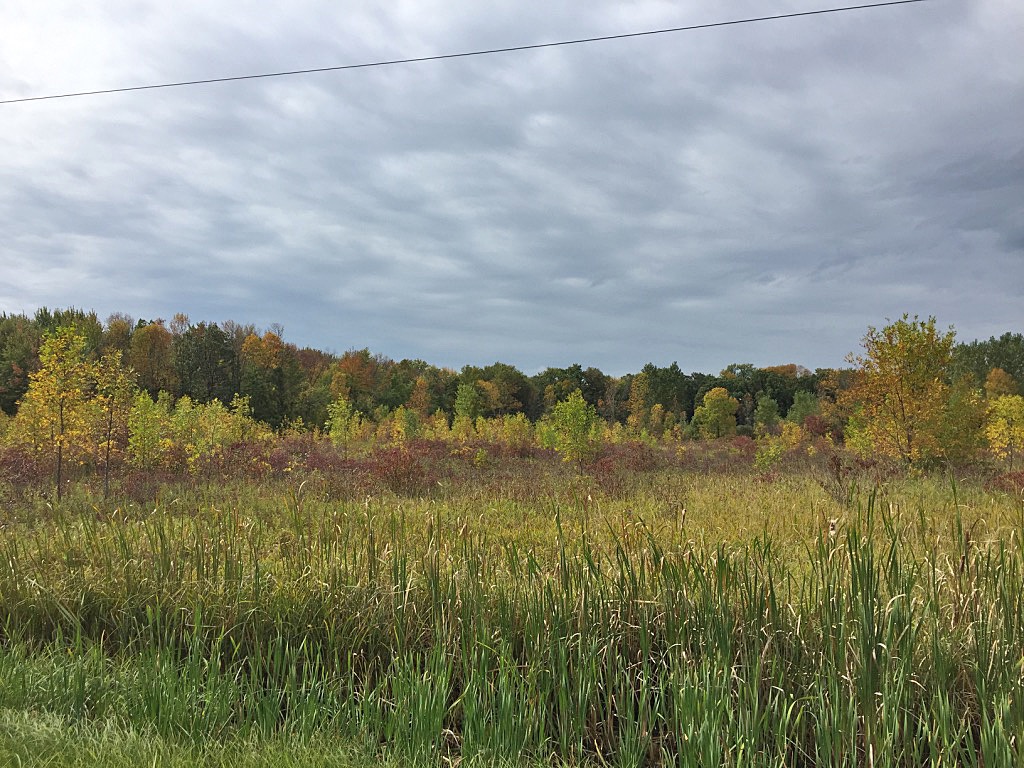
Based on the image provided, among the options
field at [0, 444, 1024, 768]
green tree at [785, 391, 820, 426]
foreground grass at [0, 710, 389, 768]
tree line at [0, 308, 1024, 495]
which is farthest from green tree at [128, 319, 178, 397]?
foreground grass at [0, 710, 389, 768]

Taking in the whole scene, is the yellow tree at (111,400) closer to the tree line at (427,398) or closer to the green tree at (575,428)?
the tree line at (427,398)

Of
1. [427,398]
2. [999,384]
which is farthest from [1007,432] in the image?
[999,384]

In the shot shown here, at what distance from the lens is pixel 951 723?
2955 mm

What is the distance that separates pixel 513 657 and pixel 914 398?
13.9 meters

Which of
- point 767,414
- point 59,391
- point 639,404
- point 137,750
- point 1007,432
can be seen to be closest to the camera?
point 137,750

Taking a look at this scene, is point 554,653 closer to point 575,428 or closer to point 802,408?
point 575,428

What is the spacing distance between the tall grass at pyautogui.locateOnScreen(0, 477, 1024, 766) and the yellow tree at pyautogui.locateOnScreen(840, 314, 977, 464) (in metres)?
11.9

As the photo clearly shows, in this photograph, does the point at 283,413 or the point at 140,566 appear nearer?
the point at 140,566

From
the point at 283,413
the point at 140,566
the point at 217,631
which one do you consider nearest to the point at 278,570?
the point at 217,631

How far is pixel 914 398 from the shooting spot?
13914 millimetres

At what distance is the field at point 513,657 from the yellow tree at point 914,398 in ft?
38.3

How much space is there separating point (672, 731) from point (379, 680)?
1.62 meters

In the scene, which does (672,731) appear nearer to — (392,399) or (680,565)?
(680,565)

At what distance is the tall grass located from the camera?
2.89 meters
